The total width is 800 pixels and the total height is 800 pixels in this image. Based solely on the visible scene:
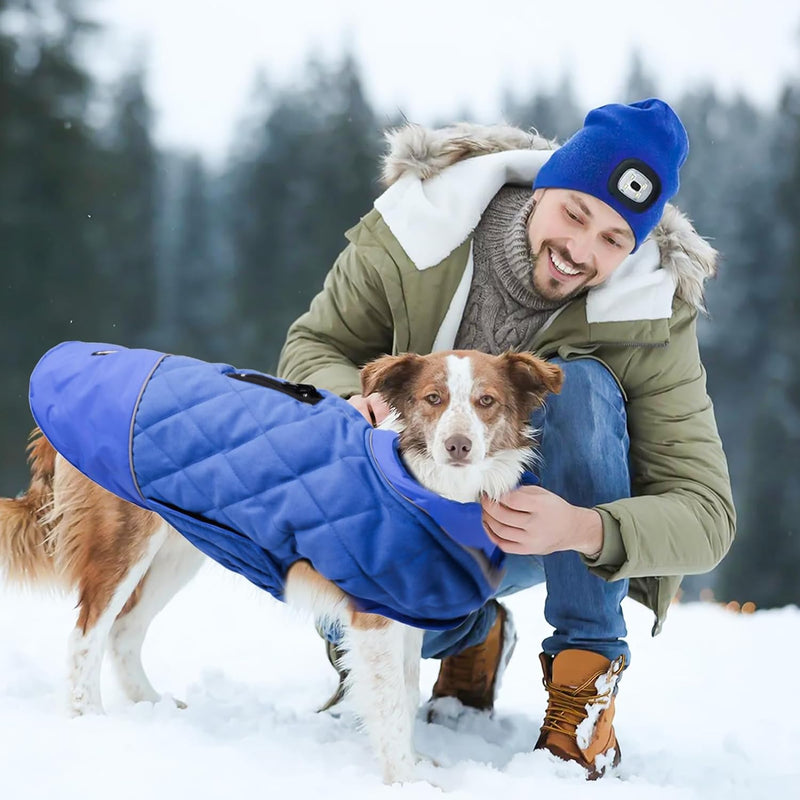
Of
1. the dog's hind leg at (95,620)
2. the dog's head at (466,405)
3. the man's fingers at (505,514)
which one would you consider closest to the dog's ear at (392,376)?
the dog's head at (466,405)

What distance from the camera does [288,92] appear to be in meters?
10.5

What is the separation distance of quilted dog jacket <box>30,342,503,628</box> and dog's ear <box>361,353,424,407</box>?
0.26 ft

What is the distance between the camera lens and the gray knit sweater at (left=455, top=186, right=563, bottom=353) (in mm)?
2373

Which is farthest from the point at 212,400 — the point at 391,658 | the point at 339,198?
the point at 339,198

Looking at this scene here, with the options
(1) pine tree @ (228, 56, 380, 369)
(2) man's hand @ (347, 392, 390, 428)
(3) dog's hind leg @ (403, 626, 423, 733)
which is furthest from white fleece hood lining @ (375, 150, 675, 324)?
(1) pine tree @ (228, 56, 380, 369)

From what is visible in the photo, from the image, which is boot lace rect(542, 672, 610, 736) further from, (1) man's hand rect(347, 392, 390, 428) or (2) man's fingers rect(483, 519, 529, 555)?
(1) man's hand rect(347, 392, 390, 428)

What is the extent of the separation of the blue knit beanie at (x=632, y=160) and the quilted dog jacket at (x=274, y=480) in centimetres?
75

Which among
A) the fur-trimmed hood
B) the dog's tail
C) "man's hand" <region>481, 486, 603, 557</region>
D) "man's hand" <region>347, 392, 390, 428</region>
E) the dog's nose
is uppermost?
the fur-trimmed hood

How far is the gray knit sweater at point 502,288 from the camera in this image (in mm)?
2373

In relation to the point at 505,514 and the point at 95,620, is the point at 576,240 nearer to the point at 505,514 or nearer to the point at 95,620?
the point at 505,514

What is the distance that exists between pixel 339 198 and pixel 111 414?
824cm

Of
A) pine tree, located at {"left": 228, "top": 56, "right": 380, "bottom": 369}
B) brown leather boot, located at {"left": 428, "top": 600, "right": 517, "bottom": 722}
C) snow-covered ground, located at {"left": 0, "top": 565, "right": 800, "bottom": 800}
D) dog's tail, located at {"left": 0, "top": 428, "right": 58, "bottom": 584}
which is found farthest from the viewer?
pine tree, located at {"left": 228, "top": 56, "right": 380, "bottom": 369}

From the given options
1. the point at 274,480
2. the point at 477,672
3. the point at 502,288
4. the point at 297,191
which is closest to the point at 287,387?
the point at 274,480

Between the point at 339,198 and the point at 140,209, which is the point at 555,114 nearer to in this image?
the point at 339,198
